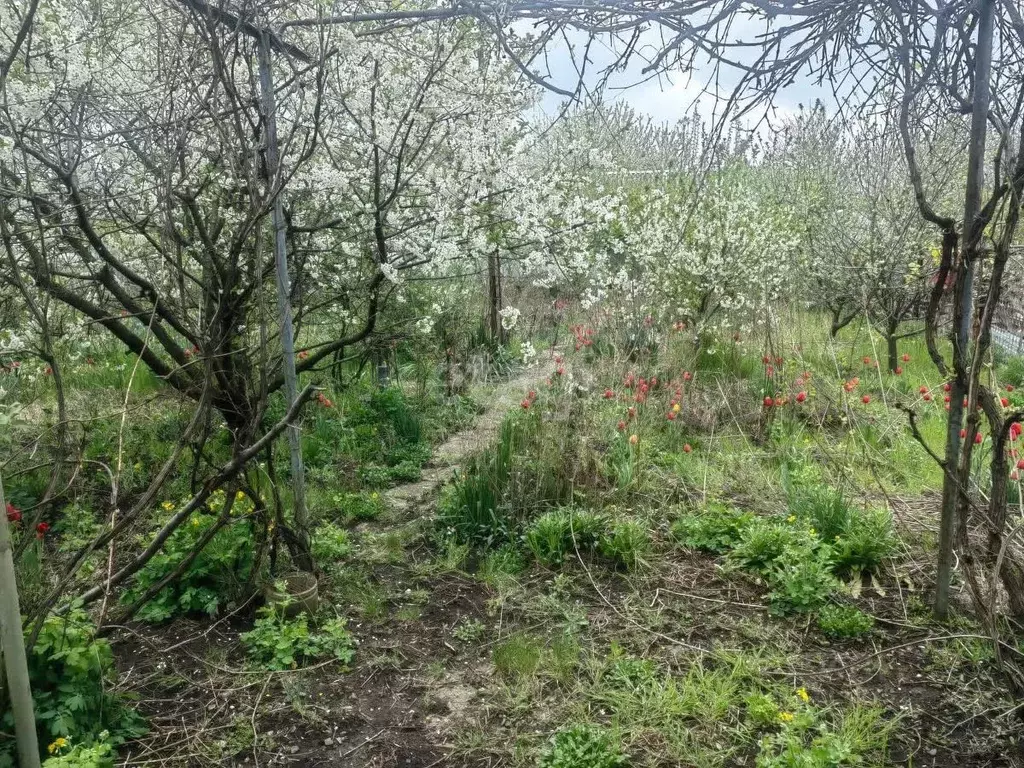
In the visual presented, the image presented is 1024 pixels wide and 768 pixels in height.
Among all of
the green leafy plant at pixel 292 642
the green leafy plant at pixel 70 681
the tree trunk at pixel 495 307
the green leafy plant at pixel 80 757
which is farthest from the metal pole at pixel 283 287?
the tree trunk at pixel 495 307

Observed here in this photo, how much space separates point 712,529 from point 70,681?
118 inches

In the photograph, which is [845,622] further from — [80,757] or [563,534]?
[80,757]

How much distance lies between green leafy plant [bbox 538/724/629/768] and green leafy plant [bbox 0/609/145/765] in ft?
4.61

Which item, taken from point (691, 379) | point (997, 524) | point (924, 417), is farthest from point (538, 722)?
point (924, 417)

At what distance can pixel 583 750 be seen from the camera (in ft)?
7.78

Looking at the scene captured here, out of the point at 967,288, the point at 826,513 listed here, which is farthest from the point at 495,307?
the point at 967,288

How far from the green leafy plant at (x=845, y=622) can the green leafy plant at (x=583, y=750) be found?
1229 millimetres

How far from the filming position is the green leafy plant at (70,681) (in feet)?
7.51

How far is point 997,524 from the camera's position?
2566 millimetres

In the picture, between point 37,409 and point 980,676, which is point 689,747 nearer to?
point 980,676

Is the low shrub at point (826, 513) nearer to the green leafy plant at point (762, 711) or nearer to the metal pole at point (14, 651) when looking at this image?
the green leafy plant at point (762, 711)

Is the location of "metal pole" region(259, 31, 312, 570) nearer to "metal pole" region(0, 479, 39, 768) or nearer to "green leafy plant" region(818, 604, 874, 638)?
"metal pole" region(0, 479, 39, 768)

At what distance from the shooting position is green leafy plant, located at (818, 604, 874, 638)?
3.10 metres

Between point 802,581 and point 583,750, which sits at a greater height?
point 802,581
